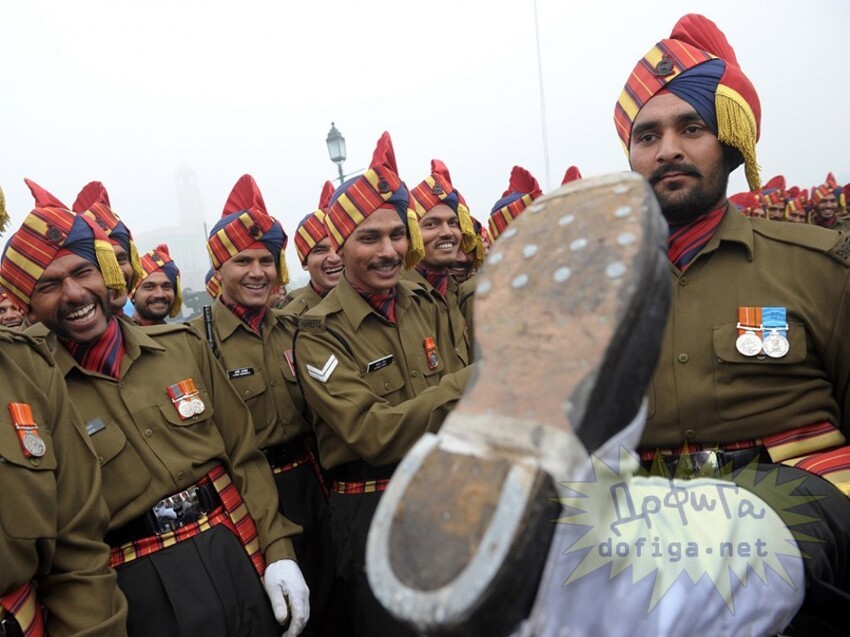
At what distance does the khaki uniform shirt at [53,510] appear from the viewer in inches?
67.7

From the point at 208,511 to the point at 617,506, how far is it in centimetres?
201

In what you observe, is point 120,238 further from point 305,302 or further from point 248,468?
point 248,468

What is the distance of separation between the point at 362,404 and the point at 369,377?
0.32m

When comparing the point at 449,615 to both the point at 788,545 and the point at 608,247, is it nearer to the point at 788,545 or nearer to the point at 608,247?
the point at 608,247

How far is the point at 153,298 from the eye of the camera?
19.0ft

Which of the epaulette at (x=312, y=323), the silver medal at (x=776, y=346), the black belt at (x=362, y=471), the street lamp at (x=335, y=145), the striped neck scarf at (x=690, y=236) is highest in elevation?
the street lamp at (x=335, y=145)

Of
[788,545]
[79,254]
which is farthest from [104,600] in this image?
[788,545]

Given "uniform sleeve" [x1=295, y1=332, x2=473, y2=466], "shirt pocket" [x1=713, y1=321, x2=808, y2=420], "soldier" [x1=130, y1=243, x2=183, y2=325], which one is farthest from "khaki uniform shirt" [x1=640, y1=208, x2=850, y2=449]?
"soldier" [x1=130, y1=243, x2=183, y2=325]

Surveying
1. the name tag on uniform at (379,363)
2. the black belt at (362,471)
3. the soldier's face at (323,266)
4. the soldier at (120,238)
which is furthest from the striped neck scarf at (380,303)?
the soldier's face at (323,266)

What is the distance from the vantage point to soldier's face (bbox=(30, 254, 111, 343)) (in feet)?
8.11

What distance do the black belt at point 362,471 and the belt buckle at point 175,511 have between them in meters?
0.69

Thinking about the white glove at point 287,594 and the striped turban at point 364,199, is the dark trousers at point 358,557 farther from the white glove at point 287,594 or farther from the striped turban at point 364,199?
the striped turban at point 364,199

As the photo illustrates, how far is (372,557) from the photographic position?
27.1 inches

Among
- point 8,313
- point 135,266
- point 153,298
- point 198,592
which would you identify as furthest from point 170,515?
point 8,313
